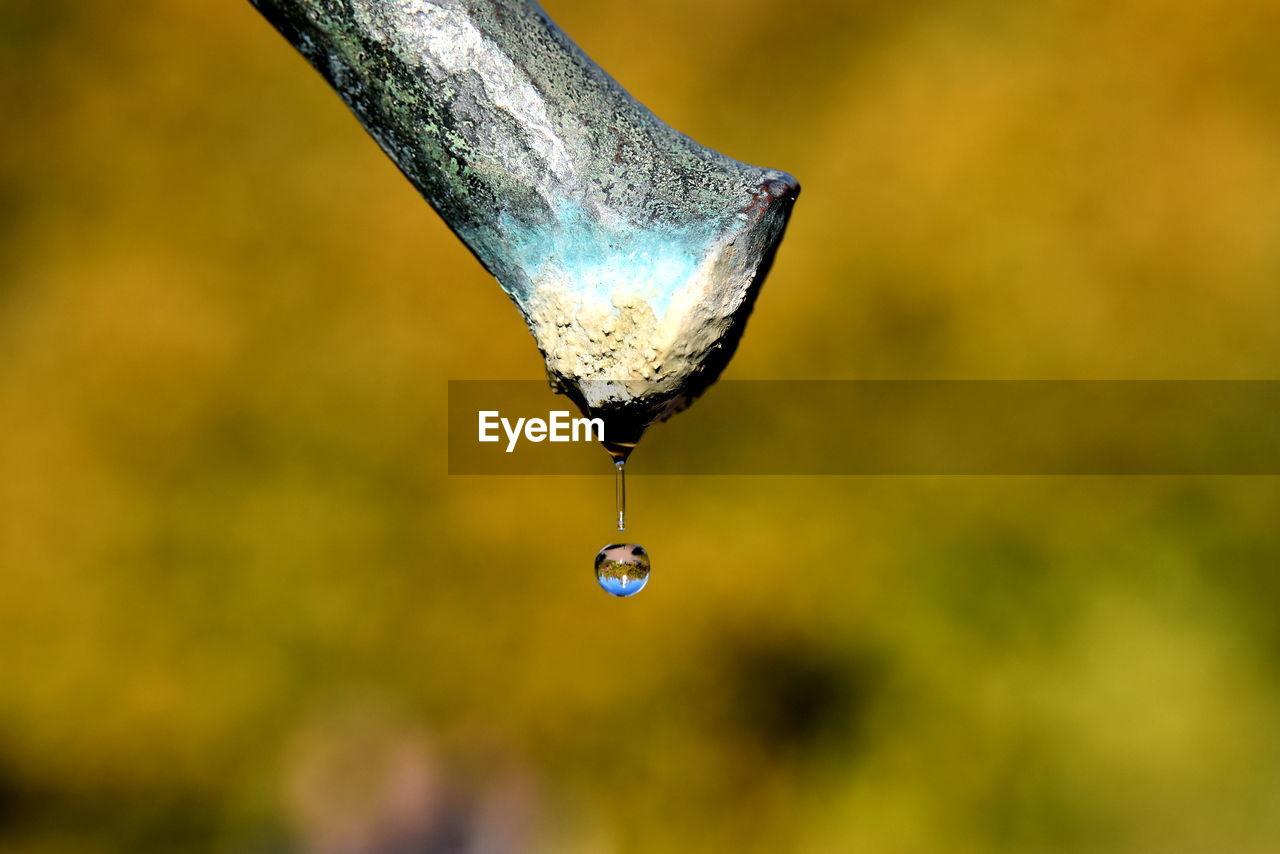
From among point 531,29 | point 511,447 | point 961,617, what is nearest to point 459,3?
point 531,29

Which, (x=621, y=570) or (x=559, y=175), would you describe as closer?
(x=559, y=175)

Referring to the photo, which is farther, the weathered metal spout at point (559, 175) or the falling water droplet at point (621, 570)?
the falling water droplet at point (621, 570)

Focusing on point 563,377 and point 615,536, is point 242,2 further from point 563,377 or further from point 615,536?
point 563,377

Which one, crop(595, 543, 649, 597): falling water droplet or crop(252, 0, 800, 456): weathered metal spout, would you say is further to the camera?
crop(595, 543, 649, 597): falling water droplet
